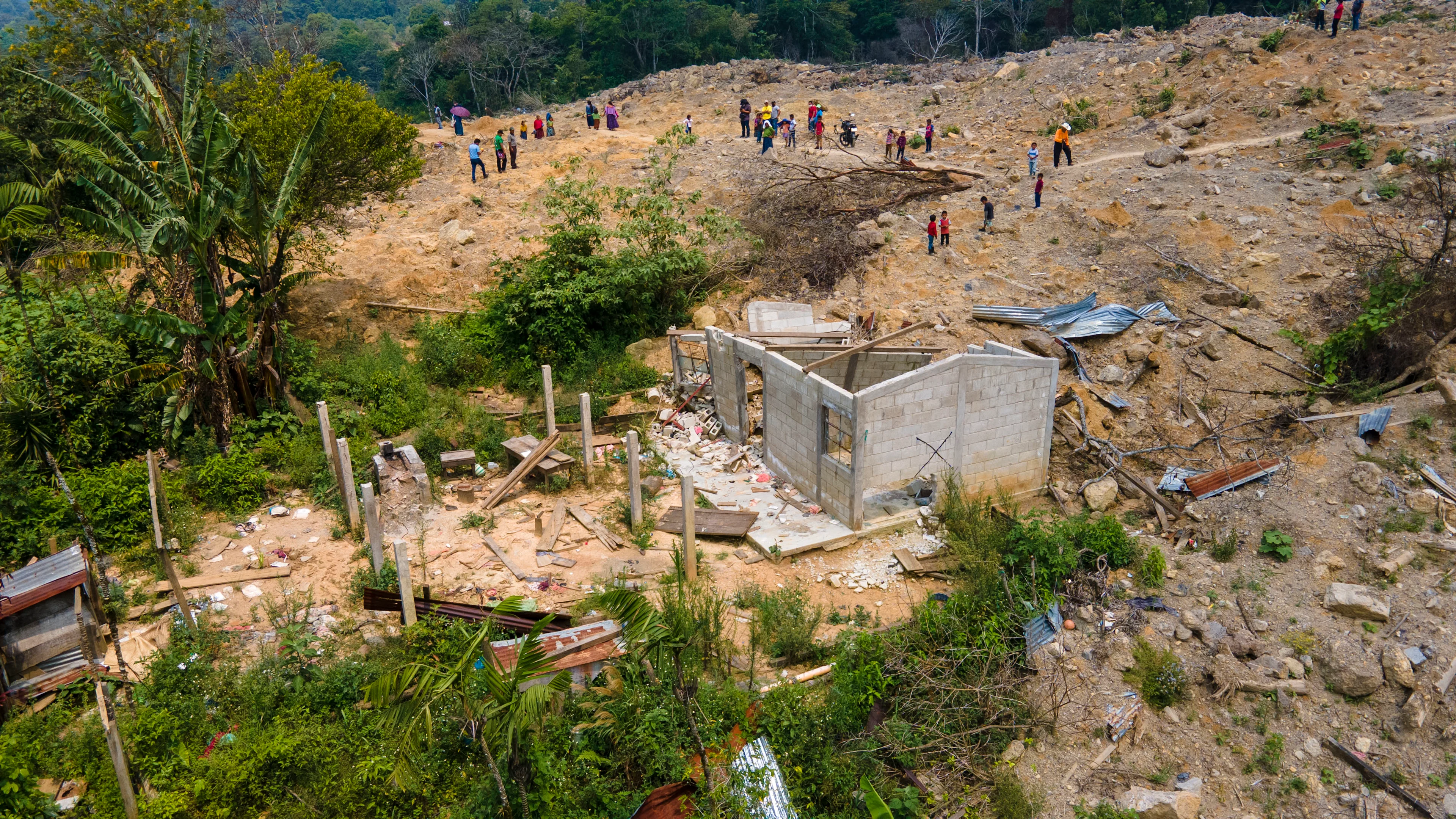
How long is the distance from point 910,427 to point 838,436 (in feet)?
3.58

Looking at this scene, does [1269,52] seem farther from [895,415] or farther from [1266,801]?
[1266,801]

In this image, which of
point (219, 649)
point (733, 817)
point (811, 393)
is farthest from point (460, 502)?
point (733, 817)

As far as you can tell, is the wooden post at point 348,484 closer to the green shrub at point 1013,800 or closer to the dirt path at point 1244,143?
the green shrub at point 1013,800

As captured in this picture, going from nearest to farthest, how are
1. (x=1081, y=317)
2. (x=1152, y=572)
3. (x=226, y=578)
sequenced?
(x=1152, y=572), (x=226, y=578), (x=1081, y=317)

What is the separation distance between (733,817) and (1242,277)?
1321 cm

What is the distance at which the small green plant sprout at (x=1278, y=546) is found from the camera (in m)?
9.79

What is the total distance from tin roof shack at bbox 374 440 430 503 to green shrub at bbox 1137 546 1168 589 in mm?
9214

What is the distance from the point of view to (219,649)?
9414mm

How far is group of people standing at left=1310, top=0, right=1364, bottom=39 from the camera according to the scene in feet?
73.4

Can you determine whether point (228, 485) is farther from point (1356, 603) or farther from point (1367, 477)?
point (1367, 477)

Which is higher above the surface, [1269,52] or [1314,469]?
[1269,52]

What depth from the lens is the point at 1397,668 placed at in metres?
8.09

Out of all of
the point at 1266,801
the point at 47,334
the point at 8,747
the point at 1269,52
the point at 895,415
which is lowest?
the point at 1266,801

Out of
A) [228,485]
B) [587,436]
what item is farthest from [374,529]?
[228,485]
